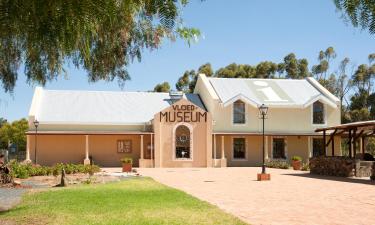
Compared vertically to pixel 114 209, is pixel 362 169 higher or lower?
higher

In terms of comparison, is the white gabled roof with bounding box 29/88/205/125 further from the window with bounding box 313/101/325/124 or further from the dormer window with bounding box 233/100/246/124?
the window with bounding box 313/101/325/124

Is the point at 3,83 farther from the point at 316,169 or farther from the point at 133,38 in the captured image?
the point at 316,169

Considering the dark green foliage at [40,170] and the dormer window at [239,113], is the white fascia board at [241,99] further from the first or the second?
the dark green foliage at [40,170]

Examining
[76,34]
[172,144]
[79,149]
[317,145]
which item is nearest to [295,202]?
[76,34]

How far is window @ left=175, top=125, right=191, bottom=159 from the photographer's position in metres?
33.4

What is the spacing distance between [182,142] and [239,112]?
195 inches

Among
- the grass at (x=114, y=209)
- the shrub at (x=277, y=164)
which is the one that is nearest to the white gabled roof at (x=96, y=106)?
the shrub at (x=277, y=164)

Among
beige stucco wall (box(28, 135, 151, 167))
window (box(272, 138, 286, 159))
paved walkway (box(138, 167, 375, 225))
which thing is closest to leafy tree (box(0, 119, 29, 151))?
beige stucco wall (box(28, 135, 151, 167))

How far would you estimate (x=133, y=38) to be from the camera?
7.57m

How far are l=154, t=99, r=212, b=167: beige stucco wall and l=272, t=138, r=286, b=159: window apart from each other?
18.3 feet

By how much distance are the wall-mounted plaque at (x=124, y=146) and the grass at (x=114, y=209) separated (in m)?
19.1

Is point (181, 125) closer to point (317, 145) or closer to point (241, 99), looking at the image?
point (241, 99)

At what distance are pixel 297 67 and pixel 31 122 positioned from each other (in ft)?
123

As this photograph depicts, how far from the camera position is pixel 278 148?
118 ft
